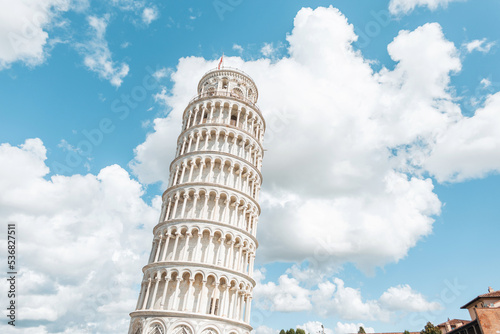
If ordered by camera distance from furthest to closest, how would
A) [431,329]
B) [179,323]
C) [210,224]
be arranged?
[431,329] → [210,224] → [179,323]

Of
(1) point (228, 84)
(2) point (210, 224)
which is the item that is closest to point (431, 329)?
(2) point (210, 224)

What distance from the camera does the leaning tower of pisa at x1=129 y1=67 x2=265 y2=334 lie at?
2870cm

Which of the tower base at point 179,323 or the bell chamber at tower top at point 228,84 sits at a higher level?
the bell chamber at tower top at point 228,84

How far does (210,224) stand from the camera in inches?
1264

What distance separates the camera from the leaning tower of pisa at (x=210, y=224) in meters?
28.7

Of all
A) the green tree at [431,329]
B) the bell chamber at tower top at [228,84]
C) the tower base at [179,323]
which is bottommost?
the tower base at [179,323]

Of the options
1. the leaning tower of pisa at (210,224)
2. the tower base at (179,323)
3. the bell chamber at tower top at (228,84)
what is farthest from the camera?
the bell chamber at tower top at (228,84)

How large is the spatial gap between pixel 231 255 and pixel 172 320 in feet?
26.0

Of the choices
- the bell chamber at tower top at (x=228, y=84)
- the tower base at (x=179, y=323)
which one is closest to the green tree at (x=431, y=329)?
the tower base at (x=179, y=323)

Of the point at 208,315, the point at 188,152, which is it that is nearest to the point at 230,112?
the point at 188,152

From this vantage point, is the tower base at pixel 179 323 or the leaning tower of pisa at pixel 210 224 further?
the leaning tower of pisa at pixel 210 224

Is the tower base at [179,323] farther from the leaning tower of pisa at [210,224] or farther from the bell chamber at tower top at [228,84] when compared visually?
the bell chamber at tower top at [228,84]

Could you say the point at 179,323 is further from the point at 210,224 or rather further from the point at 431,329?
the point at 431,329

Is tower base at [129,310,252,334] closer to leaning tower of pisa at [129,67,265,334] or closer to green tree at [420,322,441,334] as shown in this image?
leaning tower of pisa at [129,67,265,334]
